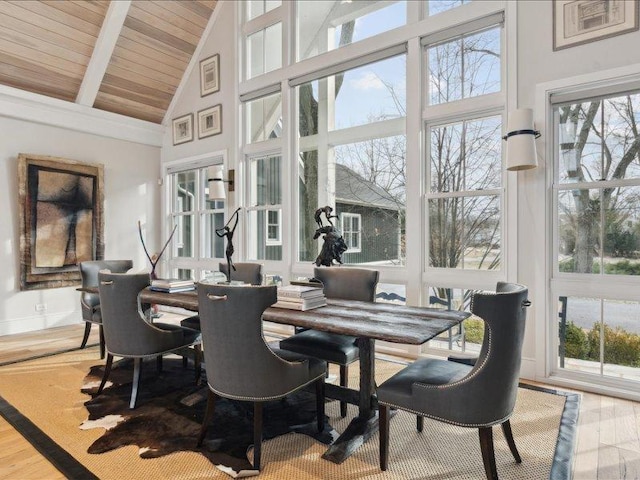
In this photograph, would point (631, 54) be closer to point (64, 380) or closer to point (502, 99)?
point (502, 99)

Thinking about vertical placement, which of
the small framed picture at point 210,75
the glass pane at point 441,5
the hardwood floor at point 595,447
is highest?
the small framed picture at point 210,75

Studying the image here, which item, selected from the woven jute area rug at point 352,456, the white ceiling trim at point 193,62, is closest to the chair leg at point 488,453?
the woven jute area rug at point 352,456

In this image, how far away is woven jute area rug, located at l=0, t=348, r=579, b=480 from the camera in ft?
6.29

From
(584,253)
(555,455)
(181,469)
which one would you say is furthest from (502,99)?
(181,469)

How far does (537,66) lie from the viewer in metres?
3.12

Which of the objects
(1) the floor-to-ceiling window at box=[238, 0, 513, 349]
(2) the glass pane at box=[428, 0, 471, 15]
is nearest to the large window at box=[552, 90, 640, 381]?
(1) the floor-to-ceiling window at box=[238, 0, 513, 349]

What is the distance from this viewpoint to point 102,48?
490cm

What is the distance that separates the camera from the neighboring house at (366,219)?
3.96 metres

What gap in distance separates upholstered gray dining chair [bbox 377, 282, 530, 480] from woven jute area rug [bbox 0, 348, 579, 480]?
0.24ft

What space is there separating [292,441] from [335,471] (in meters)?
0.36

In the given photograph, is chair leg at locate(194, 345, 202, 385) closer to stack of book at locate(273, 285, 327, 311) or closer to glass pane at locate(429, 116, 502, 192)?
stack of book at locate(273, 285, 327, 311)

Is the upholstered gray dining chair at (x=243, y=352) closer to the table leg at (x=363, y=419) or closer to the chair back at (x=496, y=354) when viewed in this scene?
the table leg at (x=363, y=419)

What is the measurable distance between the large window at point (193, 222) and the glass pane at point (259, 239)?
0.60 metres

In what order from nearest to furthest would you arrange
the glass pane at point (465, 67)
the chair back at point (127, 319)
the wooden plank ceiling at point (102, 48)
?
1. the chair back at point (127, 319)
2. the glass pane at point (465, 67)
3. the wooden plank ceiling at point (102, 48)
